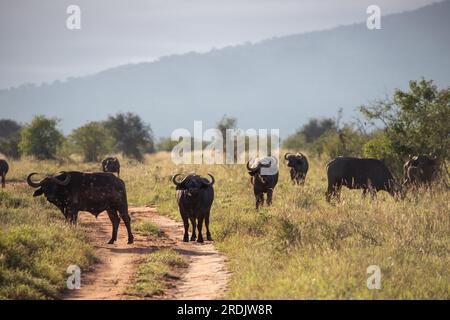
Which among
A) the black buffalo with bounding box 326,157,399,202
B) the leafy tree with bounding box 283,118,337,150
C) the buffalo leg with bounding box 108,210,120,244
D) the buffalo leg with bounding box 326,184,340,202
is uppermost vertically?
the leafy tree with bounding box 283,118,337,150

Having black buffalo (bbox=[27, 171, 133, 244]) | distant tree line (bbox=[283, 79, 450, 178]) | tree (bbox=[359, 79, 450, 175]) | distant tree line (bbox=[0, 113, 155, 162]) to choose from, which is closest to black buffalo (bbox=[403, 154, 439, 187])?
distant tree line (bbox=[283, 79, 450, 178])

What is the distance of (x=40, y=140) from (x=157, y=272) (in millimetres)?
35687

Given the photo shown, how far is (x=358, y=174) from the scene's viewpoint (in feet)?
65.7

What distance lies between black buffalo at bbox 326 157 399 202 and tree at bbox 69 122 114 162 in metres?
29.8

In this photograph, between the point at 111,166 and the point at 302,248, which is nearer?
the point at 302,248

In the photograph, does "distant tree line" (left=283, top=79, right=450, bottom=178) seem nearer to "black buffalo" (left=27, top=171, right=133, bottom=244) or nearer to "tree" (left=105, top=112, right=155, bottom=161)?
"black buffalo" (left=27, top=171, right=133, bottom=244)

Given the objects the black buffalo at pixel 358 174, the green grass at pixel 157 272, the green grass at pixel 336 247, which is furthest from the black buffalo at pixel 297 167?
the green grass at pixel 157 272

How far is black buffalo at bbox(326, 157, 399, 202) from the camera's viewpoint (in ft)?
65.4

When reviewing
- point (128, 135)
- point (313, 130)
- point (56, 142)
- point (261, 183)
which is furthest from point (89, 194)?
point (313, 130)

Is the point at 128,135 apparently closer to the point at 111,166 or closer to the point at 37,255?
the point at 111,166

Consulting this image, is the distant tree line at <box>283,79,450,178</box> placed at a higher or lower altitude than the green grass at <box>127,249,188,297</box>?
higher

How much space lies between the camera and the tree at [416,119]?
22.2 metres
